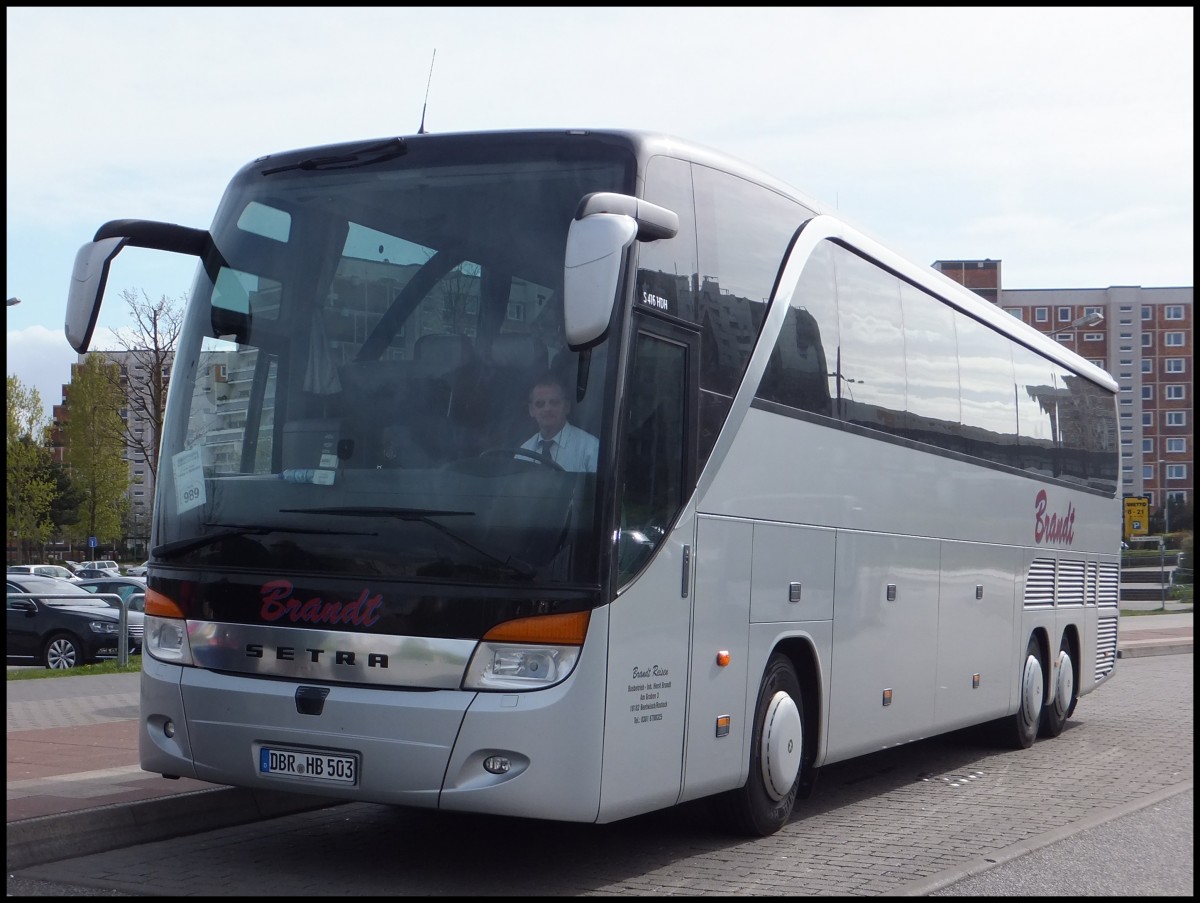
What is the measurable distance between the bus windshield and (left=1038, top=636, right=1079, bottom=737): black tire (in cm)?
894

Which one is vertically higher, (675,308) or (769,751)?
(675,308)

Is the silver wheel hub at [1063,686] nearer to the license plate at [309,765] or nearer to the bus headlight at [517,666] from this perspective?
the bus headlight at [517,666]

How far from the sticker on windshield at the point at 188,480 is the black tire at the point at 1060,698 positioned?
939 cm

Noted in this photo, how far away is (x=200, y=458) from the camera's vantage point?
7.27 meters

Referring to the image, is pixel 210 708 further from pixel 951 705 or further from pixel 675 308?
pixel 951 705

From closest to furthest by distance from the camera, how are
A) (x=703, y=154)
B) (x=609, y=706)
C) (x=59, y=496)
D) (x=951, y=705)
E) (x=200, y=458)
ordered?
(x=609, y=706) → (x=200, y=458) → (x=703, y=154) → (x=951, y=705) → (x=59, y=496)

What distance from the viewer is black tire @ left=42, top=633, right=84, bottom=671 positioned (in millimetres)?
21500

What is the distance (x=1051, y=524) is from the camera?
14016 millimetres

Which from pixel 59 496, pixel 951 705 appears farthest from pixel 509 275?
pixel 59 496

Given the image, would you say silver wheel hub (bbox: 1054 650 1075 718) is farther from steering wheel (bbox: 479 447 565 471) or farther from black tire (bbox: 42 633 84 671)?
black tire (bbox: 42 633 84 671)

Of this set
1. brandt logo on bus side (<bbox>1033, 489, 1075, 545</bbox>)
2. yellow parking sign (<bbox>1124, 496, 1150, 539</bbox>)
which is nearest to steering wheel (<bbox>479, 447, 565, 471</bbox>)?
brandt logo on bus side (<bbox>1033, 489, 1075, 545</bbox>)

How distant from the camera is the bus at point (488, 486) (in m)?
6.50

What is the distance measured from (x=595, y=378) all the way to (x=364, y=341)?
3.67 ft

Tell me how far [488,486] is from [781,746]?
2.73 m
